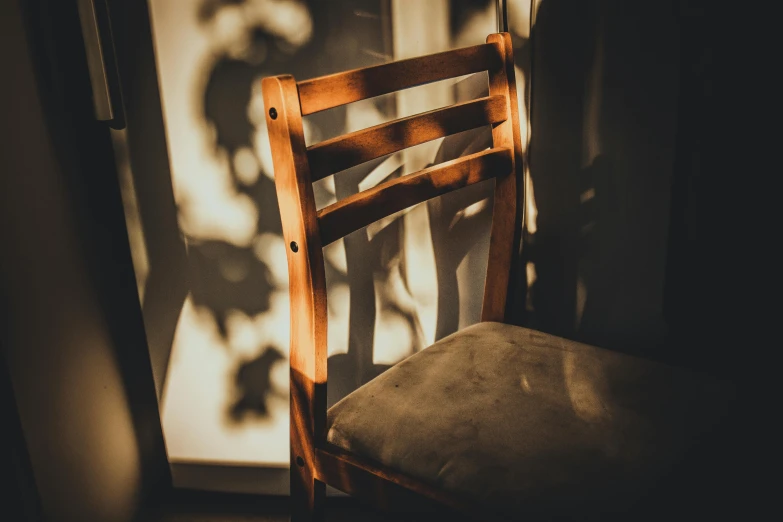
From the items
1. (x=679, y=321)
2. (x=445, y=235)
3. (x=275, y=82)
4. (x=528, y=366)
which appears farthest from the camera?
(x=445, y=235)

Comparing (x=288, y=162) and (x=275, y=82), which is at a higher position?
(x=275, y=82)

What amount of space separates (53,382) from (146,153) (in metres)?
0.53

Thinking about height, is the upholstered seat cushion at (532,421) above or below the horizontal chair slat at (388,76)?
below

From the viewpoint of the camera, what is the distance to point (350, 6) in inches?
51.5

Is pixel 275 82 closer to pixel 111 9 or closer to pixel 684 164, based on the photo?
pixel 111 9

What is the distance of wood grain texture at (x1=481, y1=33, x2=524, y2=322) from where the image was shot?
1.22 metres

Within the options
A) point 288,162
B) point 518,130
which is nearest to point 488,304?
point 518,130

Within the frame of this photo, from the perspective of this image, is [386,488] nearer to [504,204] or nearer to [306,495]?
[306,495]

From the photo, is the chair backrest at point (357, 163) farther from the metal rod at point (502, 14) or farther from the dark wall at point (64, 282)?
the dark wall at point (64, 282)

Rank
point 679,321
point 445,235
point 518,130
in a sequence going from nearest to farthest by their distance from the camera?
point 518,130, point 679,321, point 445,235

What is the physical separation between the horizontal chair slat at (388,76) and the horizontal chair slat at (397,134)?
56 mm

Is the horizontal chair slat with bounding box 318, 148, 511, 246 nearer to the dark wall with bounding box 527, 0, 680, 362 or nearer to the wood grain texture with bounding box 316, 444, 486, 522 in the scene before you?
the dark wall with bounding box 527, 0, 680, 362

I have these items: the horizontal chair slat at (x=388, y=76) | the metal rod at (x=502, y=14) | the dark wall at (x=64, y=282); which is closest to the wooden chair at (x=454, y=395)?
the horizontal chair slat at (x=388, y=76)

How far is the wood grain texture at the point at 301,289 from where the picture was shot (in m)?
0.91
